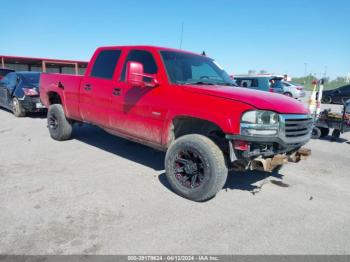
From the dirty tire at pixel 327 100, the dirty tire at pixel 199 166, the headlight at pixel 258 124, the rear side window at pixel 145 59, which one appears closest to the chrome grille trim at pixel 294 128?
the headlight at pixel 258 124

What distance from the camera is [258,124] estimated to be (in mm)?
3275

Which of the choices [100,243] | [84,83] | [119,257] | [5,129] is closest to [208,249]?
[119,257]

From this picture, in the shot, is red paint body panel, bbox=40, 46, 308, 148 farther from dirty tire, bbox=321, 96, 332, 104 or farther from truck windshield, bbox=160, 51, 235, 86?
dirty tire, bbox=321, 96, 332, 104

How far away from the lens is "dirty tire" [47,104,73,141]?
250 inches

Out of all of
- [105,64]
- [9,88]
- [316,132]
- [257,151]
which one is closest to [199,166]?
[257,151]

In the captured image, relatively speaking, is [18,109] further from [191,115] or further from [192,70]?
[191,115]

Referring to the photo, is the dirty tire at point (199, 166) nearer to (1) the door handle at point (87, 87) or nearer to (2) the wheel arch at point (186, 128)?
(2) the wheel arch at point (186, 128)

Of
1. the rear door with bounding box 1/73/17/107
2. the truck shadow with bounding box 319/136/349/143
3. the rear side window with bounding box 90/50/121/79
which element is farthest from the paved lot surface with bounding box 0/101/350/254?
the rear door with bounding box 1/73/17/107

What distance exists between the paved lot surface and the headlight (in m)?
1.00

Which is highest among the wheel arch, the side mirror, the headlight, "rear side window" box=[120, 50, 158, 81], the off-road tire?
"rear side window" box=[120, 50, 158, 81]

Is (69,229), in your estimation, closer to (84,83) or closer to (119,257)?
(119,257)

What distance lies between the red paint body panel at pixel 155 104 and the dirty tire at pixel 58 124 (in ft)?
0.86

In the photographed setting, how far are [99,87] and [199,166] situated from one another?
248cm

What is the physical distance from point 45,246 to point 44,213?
691 mm
